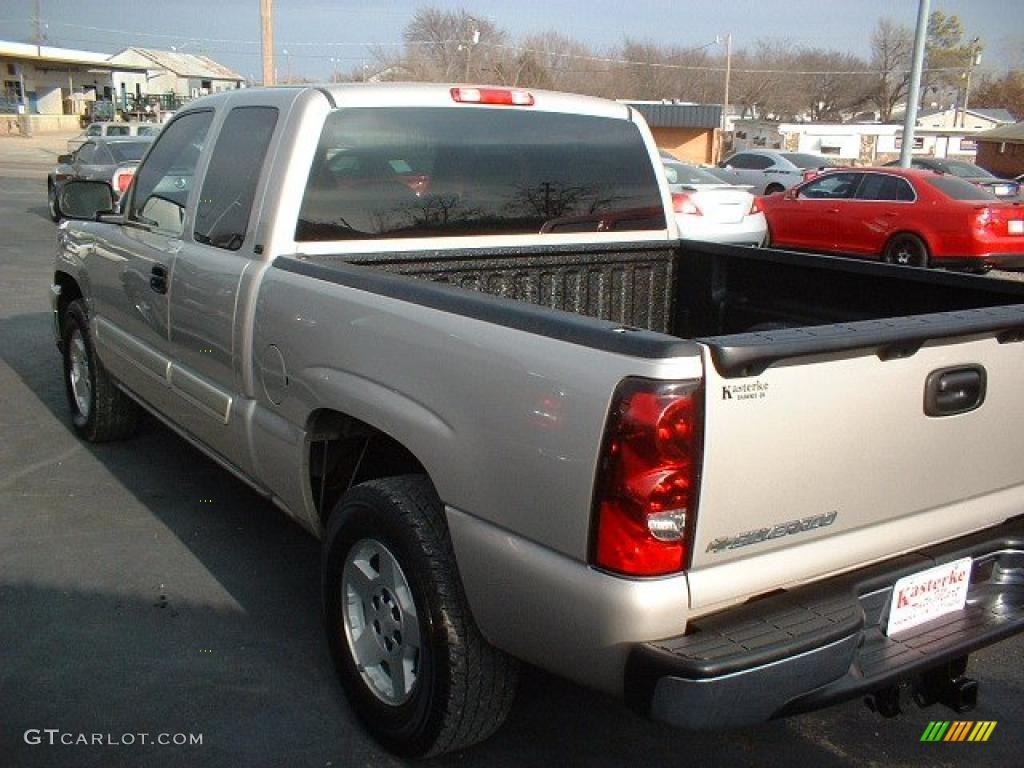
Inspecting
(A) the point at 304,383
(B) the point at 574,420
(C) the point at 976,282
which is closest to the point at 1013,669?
(C) the point at 976,282

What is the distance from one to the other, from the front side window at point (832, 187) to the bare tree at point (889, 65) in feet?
267

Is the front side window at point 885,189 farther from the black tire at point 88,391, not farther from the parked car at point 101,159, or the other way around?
the black tire at point 88,391

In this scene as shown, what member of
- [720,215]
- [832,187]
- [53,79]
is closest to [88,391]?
[720,215]

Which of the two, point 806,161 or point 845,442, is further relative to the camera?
point 806,161

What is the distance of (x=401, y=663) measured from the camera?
297 cm

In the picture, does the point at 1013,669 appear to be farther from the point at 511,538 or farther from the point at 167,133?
the point at 167,133

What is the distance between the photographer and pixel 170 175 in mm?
4656

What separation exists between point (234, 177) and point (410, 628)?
2005 mm

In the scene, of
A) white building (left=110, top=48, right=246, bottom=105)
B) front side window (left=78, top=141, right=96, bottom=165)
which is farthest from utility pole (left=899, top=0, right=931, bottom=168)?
white building (left=110, top=48, right=246, bottom=105)

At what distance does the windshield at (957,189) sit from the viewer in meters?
14.1

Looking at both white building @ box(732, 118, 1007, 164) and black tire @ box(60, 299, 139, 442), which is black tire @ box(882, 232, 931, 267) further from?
white building @ box(732, 118, 1007, 164)

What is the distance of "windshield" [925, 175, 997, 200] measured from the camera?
557 inches

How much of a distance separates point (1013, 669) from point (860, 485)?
1665 mm

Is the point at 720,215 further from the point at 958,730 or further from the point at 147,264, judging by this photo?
the point at 958,730
